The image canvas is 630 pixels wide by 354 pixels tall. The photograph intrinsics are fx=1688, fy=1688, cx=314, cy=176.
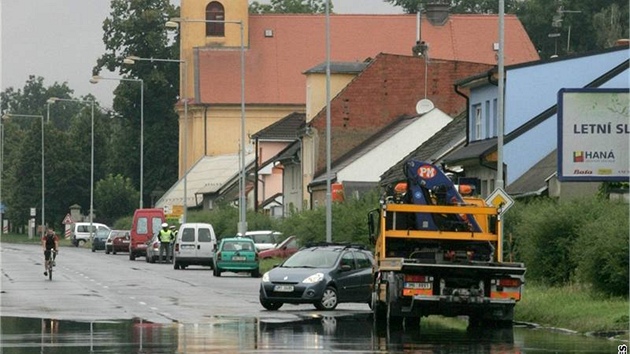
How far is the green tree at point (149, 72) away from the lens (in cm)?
11750

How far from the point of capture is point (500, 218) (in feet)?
97.1

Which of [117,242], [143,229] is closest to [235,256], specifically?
[143,229]

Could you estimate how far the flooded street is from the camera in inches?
886

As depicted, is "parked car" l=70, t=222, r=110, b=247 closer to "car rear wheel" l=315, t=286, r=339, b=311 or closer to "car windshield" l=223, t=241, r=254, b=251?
"car windshield" l=223, t=241, r=254, b=251

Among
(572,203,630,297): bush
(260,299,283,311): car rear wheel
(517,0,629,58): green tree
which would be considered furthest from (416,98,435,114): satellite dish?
(572,203,630,297): bush

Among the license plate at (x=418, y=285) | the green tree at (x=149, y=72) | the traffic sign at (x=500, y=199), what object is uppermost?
the green tree at (x=149, y=72)

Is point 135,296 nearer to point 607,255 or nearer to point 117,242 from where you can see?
point 607,255

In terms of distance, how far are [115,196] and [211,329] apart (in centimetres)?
10002

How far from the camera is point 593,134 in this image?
3381cm

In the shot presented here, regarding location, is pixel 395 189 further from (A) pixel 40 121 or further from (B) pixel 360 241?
(A) pixel 40 121

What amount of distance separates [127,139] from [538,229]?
9215 centimetres

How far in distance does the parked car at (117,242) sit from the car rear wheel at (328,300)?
190ft

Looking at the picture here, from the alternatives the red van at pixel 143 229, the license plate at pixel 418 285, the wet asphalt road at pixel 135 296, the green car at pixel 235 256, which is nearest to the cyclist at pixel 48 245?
the wet asphalt road at pixel 135 296

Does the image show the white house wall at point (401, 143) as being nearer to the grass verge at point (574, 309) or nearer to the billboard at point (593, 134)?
the billboard at point (593, 134)
